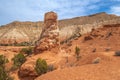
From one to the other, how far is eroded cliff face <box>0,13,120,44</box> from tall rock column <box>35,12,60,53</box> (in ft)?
225

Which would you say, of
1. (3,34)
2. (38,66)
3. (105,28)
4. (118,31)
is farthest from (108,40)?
(3,34)

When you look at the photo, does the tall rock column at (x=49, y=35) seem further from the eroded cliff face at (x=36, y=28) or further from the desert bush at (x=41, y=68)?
the eroded cliff face at (x=36, y=28)

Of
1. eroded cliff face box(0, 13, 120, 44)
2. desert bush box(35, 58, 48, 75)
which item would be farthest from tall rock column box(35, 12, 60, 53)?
eroded cliff face box(0, 13, 120, 44)

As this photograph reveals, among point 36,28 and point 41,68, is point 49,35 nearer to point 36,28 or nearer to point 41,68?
point 41,68

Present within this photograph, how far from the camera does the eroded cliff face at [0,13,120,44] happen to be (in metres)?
112

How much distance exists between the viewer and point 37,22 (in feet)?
454

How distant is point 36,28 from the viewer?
5295 inches

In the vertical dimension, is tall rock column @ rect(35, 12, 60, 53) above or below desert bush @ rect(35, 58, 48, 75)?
above

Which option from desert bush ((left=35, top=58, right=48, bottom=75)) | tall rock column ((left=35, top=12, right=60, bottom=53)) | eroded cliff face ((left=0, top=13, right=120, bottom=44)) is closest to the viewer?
desert bush ((left=35, top=58, right=48, bottom=75))

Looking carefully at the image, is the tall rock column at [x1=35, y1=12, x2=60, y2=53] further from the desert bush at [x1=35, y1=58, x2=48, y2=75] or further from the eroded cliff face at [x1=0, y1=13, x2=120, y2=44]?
the eroded cliff face at [x1=0, y1=13, x2=120, y2=44]

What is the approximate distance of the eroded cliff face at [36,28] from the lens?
112 meters

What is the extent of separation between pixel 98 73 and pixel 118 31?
45.0m

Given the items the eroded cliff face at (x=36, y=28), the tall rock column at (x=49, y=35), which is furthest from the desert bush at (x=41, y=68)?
the eroded cliff face at (x=36, y=28)

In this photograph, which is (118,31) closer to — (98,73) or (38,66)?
(38,66)
